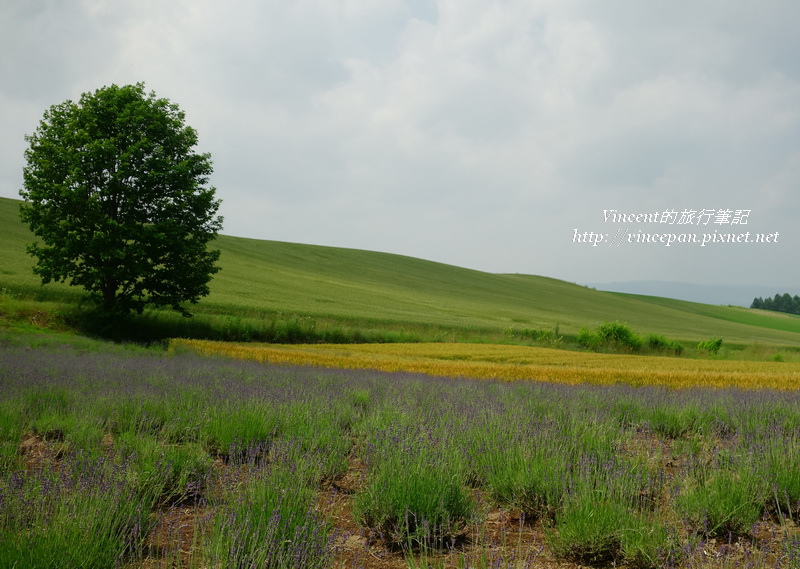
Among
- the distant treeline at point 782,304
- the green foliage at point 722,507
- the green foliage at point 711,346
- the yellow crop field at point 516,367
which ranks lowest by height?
the yellow crop field at point 516,367

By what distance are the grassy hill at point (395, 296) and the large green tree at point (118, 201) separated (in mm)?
5732

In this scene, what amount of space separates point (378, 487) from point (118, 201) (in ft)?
81.2

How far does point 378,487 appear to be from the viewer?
3738 millimetres

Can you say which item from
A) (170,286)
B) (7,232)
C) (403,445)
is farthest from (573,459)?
(7,232)

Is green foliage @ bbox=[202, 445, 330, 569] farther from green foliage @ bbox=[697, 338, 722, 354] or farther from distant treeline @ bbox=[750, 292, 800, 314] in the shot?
distant treeline @ bbox=[750, 292, 800, 314]

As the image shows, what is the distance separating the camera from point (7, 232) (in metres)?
43.0

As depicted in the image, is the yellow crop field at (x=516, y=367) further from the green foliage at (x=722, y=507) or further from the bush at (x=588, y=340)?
the green foliage at (x=722, y=507)

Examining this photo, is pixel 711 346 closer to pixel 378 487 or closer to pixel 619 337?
pixel 619 337

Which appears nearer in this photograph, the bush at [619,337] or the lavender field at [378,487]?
the lavender field at [378,487]

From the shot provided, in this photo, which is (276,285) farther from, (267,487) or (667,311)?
(667,311)

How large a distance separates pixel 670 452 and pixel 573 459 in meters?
1.65

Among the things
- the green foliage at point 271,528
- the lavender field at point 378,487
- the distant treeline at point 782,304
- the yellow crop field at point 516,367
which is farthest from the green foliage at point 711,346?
the distant treeline at point 782,304

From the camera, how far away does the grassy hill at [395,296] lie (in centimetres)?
3622

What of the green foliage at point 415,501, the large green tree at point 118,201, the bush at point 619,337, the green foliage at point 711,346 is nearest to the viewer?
the green foliage at point 415,501
